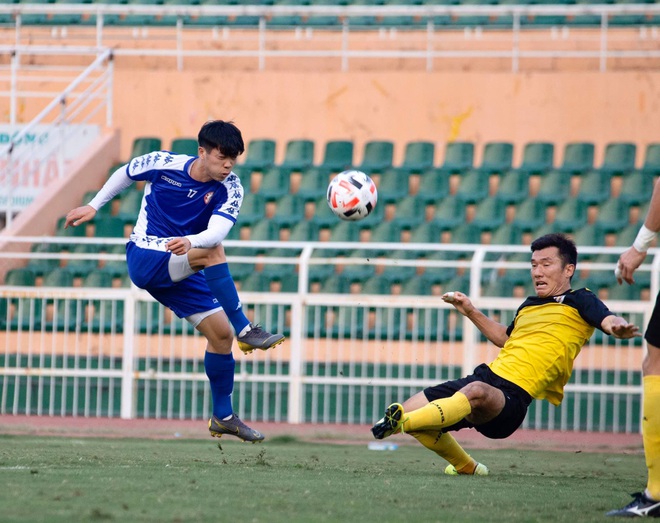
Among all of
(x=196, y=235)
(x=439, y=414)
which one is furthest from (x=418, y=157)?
(x=439, y=414)

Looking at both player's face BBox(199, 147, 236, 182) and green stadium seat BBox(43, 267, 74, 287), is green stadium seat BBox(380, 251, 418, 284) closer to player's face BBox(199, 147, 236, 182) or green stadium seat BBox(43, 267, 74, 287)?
green stadium seat BBox(43, 267, 74, 287)

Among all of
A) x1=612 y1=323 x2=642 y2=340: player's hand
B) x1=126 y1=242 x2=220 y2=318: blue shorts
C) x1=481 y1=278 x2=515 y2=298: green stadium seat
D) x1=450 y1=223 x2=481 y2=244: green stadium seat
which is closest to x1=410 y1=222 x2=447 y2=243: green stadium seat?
x1=450 y1=223 x2=481 y2=244: green stadium seat

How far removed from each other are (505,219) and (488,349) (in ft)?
9.01

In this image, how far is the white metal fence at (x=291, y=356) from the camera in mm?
11867

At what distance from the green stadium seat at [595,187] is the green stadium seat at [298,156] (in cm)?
353

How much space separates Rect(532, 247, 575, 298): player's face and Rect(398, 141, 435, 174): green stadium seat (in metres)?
8.39

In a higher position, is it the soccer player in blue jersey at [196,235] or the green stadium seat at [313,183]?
the green stadium seat at [313,183]

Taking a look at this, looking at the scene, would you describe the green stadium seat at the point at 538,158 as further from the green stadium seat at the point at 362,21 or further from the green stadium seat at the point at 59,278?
the green stadium seat at the point at 59,278

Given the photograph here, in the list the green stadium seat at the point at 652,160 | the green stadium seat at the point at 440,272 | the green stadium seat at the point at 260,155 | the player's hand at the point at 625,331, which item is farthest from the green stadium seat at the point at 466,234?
the player's hand at the point at 625,331

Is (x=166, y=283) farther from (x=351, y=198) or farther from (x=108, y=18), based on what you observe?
(x=108, y=18)

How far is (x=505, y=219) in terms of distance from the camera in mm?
14203

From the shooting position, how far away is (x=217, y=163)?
24.3 feet

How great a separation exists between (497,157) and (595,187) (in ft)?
4.47

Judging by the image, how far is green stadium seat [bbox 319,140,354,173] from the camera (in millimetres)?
15242
